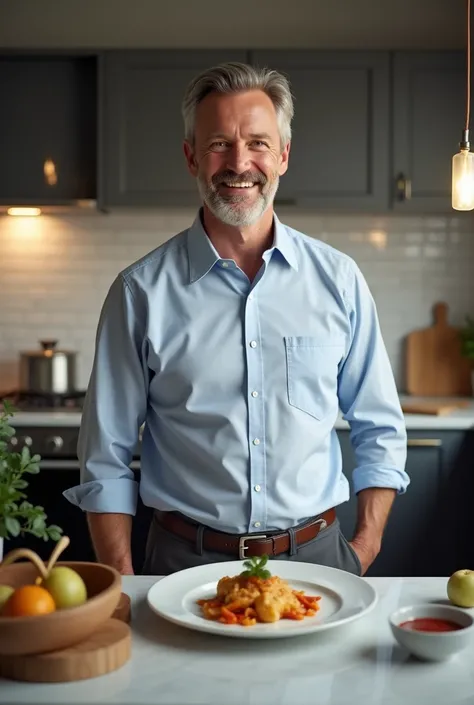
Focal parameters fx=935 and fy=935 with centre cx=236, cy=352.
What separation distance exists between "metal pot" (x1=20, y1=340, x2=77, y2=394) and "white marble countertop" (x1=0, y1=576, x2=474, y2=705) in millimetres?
2561

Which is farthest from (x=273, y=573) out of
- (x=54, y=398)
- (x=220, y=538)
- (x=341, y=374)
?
(x=54, y=398)

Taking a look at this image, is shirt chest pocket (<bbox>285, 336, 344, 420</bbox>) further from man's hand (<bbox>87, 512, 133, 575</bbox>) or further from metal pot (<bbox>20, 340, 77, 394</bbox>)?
metal pot (<bbox>20, 340, 77, 394</bbox>)

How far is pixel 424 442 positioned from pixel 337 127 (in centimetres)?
138

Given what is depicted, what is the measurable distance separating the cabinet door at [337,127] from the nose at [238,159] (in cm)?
187

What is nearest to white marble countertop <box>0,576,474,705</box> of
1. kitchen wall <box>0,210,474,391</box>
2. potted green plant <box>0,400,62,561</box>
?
potted green plant <box>0,400,62,561</box>

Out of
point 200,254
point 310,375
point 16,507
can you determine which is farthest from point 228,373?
point 16,507

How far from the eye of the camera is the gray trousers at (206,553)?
2.05m

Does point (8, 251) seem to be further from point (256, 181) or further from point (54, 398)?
point (256, 181)

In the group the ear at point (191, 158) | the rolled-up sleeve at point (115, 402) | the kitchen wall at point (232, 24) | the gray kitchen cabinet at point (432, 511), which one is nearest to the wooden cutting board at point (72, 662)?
the rolled-up sleeve at point (115, 402)

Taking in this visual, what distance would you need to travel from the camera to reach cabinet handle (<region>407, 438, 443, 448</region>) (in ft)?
12.2

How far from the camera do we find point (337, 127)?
3.99 m

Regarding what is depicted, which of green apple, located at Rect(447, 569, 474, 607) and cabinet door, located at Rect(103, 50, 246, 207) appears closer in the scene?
green apple, located at Rect(447, 569, 474, 607)

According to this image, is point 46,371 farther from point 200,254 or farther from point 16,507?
point 16,507

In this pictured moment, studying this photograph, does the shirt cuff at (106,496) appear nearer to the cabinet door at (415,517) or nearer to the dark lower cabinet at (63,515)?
the dark lower cabinet at (63,515)
